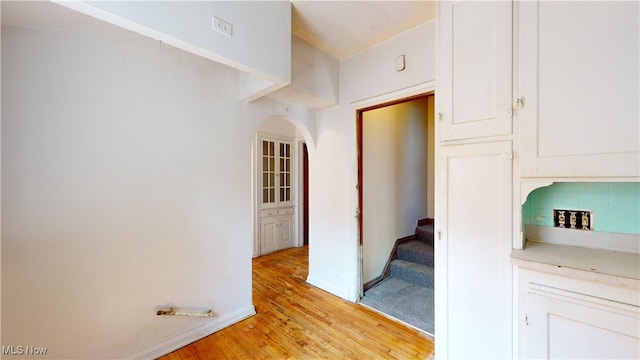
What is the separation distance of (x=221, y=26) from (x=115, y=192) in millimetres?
1277

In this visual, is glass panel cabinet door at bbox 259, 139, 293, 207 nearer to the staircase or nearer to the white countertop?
the staircase

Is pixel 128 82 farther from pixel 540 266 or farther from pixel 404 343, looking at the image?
pixel 404 343

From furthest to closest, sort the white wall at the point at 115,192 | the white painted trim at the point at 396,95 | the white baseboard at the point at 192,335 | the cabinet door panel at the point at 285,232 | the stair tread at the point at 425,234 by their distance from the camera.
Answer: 1. the cabinet door panel at the point at 285,232
2. the stair tread at the point at 425,234
3. the white painted trim at the point at 396,95
4. the white baseboard at the point at 192,335
5. the white wall at the point at 115,192

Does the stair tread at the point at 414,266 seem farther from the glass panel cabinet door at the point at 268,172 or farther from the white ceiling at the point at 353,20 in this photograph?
the white ceiling at the point at 353,20

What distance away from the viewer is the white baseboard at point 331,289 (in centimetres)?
264

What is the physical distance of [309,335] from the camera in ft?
6.72

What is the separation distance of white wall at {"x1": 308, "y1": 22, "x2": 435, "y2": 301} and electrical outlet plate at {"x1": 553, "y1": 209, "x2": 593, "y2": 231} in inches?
50.1

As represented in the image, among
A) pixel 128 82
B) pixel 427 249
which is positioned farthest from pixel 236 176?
pixel 427 249

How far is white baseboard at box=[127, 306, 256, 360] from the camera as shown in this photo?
178 centimetres

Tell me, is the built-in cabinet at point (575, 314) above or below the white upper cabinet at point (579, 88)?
below

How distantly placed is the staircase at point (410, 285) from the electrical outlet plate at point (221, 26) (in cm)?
262

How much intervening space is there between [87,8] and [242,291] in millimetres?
2210

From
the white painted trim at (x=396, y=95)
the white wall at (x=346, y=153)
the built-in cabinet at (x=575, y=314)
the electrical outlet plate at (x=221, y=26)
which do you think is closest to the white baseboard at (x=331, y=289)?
the white wall at (x=346, y=153)

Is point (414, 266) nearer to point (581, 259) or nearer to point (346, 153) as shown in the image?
point (346, 153)
